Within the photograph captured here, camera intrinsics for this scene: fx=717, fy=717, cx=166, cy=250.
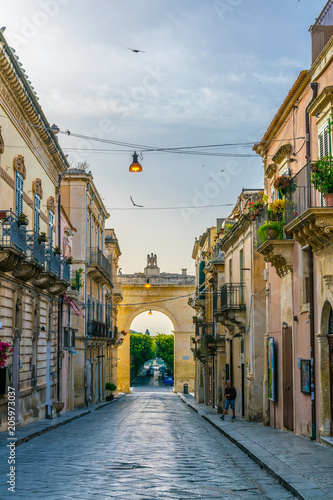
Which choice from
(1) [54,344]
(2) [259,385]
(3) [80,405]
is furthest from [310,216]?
(3) [80,405]

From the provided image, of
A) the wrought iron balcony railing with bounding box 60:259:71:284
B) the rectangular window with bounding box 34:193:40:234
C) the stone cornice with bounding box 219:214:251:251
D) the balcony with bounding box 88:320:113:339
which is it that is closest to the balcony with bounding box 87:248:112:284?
the balcony with bounding box 88:320:113:339

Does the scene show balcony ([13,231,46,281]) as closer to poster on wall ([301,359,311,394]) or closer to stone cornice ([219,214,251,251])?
poster on wall ([301,359,311,394])

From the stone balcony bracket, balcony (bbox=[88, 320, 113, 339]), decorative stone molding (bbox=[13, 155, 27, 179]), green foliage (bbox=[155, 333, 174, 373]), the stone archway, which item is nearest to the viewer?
the stone balcony bracket

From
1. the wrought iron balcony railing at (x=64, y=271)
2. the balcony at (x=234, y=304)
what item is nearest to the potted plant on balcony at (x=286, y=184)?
the wrought iron balcony railing at (x=64, y=271)

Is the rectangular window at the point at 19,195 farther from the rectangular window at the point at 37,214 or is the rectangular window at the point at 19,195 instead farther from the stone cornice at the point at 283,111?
the stone cornice at the point at 283,111

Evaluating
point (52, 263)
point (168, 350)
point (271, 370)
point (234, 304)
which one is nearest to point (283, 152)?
point (271, 370)

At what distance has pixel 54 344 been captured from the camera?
89.9ft

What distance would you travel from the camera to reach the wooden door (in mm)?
18297

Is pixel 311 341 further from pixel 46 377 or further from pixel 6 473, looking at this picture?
pixel 46 377

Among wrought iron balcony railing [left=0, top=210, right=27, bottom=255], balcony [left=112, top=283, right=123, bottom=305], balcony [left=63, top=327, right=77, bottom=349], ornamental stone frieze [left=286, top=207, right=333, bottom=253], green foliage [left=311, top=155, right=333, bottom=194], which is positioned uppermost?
balcony [left=112, top=283, right=123, bottom=305]

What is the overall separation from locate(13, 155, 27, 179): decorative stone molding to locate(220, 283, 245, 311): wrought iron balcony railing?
10001mm

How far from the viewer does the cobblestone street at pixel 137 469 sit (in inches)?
369

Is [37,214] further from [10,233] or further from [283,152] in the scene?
[283,152]

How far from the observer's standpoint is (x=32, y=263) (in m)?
19.0
